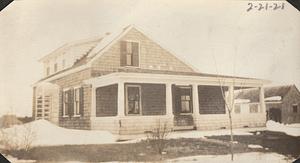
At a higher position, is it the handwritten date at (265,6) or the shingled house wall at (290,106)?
the handwritten date at (265,6)

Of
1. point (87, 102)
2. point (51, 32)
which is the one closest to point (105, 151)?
point (87, 102)

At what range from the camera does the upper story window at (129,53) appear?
3980mm

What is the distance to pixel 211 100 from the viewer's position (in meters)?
4.18

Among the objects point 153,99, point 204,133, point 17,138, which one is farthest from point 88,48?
point 204,133

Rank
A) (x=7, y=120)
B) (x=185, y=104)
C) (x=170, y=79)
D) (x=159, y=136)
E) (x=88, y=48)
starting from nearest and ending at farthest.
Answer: (x=7, y=120) → (x=88, y=48) → (x=159, y=136) → (x=170, y=79) → (x=185, y=104)

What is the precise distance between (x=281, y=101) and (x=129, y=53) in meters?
1.57

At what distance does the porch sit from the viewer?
391 centimetres

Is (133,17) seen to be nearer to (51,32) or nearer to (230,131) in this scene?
(51,32)

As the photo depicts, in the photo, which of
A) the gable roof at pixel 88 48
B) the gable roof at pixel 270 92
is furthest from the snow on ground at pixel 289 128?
the gable roof at pixel 88 48

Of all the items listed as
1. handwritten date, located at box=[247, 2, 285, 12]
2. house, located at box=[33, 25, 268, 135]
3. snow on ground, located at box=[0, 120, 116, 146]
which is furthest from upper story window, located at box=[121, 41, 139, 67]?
handwritten date, located at box=[247, 2, 285, 12]

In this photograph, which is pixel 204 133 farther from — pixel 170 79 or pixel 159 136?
pixel 170 79

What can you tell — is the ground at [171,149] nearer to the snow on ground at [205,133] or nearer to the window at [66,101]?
the snow on ground at [205,133]

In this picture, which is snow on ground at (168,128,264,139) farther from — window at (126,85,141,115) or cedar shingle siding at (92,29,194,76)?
cedar shingle siding at (92,29,194,76)

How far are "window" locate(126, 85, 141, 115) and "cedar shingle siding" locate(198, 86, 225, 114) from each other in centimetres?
64
